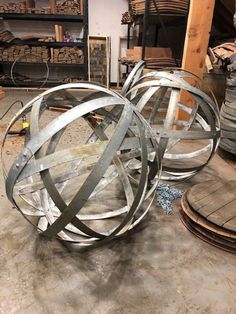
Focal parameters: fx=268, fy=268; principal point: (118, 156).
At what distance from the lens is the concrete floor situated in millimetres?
1117

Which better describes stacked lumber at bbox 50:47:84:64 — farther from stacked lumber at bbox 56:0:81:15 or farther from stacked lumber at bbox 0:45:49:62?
stacked lumber at bbox 56:0:81:15

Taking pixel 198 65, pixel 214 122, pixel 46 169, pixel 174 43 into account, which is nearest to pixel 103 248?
pixel 46 169

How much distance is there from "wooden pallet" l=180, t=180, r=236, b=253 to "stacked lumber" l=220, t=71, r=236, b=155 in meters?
0.62

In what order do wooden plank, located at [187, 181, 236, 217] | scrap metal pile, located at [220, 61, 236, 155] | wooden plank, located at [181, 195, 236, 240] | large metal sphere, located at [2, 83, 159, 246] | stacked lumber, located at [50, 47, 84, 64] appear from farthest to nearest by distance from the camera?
1. stacked lumber, located at [50, 47, 84, 64]
2. scrap metal pile, located at [220, 61, 236, 155]
3. wooden plank, located at [187, 181, 236, 217]
4. wooden plank, located at [181, 195, 236, 240]
5. large metal sphere, located at [2, 83, 159, 246]

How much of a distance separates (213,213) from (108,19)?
15.7 feet

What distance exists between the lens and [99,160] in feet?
3.45

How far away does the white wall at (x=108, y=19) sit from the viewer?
506cm

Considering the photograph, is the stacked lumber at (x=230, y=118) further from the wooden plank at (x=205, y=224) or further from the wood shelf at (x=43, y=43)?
the wood shelf at (x=43, y=43)

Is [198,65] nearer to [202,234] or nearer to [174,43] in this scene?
[202,234]

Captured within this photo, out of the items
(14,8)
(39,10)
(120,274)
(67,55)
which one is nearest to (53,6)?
(39,10)

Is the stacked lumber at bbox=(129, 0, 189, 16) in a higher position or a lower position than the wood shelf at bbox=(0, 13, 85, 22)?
higher

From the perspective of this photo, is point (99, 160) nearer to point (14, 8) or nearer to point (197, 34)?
point (197, 34)

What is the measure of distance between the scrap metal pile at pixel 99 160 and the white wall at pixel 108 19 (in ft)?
11.3

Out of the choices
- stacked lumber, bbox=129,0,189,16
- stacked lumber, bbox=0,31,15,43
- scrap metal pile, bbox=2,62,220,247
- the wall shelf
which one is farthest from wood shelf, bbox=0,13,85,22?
scrap metal pile, bbox=2,62,220,247
